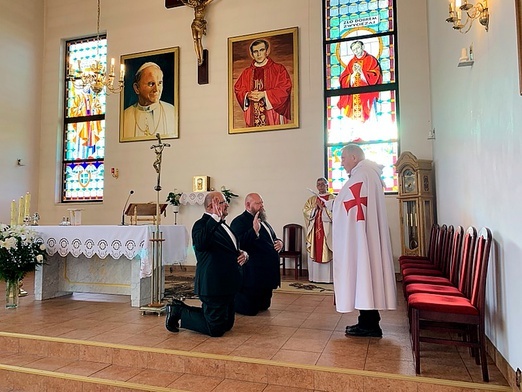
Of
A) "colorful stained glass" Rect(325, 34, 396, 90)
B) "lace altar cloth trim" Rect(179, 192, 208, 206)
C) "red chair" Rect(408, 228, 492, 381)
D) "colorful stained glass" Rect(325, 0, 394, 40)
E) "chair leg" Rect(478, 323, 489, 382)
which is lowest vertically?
"chair leg" Rect(478, 323, 489, 382)

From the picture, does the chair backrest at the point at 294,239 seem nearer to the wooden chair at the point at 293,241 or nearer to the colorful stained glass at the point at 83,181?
the wooden chair at the point at 293,241

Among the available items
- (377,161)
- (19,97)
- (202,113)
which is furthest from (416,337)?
(19,97)

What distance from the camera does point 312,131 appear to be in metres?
7.79

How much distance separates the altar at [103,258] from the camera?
479cm

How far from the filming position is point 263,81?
8.14 metres

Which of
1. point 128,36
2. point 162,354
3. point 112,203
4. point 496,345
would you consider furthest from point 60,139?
point 496,345

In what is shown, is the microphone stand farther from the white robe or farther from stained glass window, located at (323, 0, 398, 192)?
stained glass window, located at (323, 0, 398, 192)

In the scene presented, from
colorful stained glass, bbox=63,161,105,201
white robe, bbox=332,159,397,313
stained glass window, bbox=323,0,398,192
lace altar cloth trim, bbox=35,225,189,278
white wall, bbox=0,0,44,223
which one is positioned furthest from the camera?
colorful stained glass, bbox=63,161,105,201

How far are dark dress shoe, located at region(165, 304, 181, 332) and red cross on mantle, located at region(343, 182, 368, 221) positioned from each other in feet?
5.80

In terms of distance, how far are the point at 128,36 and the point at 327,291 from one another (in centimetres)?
692

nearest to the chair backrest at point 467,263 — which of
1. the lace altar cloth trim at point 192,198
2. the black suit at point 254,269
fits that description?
the black suit at point 254,269

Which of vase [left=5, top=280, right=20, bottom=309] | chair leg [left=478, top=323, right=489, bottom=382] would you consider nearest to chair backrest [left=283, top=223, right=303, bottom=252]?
vase [left=5, top=280, right=20, bottom=309]

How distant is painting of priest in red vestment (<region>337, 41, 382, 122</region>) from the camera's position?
7555 millimetres

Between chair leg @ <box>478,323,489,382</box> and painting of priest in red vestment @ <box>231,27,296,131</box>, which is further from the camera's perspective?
painting of priest in red vestment @ <box>231,27,296,131</box>
